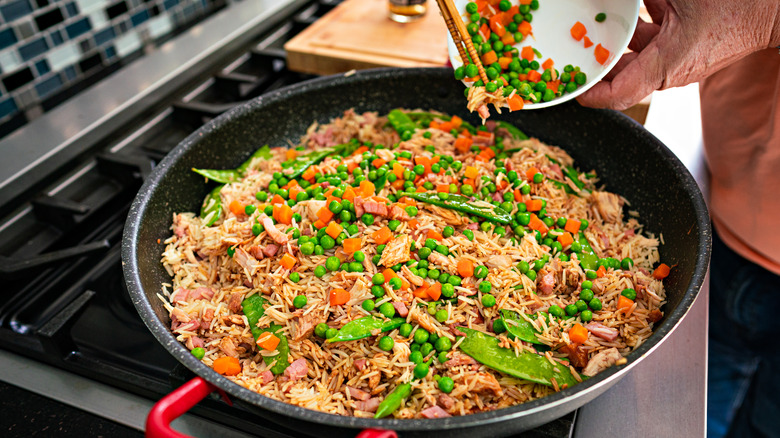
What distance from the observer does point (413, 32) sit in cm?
364

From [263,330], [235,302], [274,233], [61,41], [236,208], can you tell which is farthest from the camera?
[61,41]

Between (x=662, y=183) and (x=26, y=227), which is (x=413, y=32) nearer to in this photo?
(x=662, y=183)

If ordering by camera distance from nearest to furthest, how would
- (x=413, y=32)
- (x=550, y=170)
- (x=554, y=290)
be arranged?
1. (x=554, y=290)
2. (x=550, y=170)
3. (x=413, y=32)

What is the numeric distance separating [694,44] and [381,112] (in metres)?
1.54

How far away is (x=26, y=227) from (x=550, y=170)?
2.49 metres

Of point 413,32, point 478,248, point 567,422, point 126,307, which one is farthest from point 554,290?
point 413,32

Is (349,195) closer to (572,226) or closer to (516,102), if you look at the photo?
(516,102)

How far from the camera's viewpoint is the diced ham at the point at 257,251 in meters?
2.10

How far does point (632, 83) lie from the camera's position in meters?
2.04

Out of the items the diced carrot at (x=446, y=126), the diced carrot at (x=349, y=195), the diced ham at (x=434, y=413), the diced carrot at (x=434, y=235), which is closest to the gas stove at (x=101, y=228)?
the diced ham at (x=434, y=413)

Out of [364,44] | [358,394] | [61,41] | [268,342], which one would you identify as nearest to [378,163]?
[268,342]

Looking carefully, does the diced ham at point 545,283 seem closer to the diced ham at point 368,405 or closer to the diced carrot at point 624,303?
the diced carrot at point 624,303

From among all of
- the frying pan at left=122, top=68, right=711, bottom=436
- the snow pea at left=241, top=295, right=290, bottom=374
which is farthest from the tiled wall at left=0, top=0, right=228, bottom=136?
the snow pea at left=241, top=295, right=290, bottom=374

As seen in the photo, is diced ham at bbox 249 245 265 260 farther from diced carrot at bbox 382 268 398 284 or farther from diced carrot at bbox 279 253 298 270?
diced carrot at bbox 382 268 398 284
